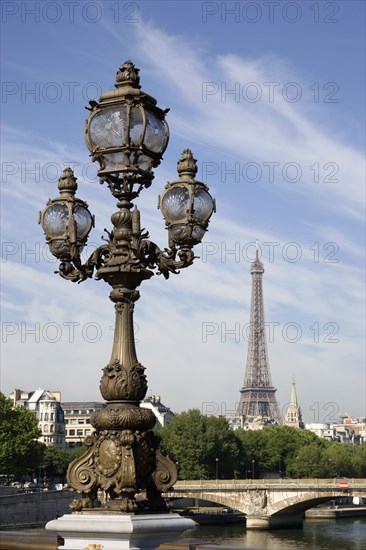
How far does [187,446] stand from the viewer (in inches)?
3137

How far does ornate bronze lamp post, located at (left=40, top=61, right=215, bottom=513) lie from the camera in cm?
673

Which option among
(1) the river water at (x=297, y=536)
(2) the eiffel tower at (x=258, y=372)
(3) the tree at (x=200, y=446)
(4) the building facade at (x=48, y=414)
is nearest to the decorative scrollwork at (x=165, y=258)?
(1) the river water at (x=297, y=536)

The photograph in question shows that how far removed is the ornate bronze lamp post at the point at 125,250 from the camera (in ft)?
22.1

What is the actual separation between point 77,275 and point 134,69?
5.76ft

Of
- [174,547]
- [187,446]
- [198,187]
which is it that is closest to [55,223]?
[198,187]

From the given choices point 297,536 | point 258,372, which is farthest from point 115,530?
point 258,372

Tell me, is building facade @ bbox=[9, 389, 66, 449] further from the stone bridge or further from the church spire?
the church spire

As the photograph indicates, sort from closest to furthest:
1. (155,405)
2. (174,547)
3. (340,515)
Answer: (174,547) < (340,515) < (155,405)

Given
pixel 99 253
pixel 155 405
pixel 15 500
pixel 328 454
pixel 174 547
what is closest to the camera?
pixel 174 547

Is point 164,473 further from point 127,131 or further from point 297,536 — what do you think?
point 297,536

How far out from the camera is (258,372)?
5994 inches

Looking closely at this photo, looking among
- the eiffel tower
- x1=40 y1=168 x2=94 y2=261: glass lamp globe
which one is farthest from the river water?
the eiffel tower

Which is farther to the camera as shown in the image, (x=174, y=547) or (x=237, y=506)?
(x=237, y=506)

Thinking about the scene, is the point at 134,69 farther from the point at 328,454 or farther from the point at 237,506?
the point at 328,454
